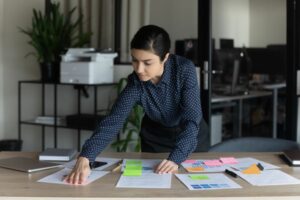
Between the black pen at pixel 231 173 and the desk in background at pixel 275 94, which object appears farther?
the desk in background at pixel 275 94

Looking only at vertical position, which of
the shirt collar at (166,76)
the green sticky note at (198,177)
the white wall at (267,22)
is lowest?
the green sticky note at (198,177)

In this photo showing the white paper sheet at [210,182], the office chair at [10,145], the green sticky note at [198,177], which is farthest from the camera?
the office chair at [10,145]

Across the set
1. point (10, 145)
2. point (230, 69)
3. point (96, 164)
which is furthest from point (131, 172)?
point (10, 145)

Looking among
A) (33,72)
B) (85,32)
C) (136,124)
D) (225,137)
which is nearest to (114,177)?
(136,124)

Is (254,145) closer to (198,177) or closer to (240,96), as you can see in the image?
(198,177)

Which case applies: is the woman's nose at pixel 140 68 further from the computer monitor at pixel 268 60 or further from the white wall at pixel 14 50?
the white wall at pixel 14 50

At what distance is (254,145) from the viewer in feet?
8.46

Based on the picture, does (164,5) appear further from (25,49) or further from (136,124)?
(25,49)

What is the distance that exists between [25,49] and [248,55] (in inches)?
92.3

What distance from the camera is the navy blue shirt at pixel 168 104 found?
2.01m

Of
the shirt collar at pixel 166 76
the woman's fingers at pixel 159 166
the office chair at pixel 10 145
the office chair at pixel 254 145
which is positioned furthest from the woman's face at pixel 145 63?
the office chair at pixel 10 145

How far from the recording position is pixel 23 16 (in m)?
5.03

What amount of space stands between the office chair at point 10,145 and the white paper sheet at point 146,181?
10.8ft

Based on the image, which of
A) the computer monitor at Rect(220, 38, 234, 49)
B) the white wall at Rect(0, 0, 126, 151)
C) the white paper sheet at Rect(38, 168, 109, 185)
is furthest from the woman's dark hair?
the white wall at Rect(0, 0, 126, 151)
